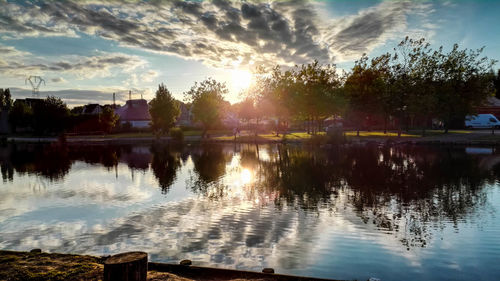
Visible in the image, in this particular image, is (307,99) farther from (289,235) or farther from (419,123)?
(289,235)

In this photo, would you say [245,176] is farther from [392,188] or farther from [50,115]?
[50,115]

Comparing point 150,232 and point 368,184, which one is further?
point 368,184

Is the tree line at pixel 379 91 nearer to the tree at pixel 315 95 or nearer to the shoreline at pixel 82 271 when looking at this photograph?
the tree at pixel 315 95

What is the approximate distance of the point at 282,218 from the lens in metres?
13.0

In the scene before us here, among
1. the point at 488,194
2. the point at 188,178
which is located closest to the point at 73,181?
the point at 188,178

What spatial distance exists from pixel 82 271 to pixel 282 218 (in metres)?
7.86

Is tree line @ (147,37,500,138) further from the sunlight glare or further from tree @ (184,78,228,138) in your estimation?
the sunlight glare

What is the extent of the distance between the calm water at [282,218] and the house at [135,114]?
67.3 meters

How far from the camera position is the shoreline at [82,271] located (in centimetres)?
732

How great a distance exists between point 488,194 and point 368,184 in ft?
20.6

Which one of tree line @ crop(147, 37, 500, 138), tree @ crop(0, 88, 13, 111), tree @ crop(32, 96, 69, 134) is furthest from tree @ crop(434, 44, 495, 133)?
tree @ crop(0, 88, 13, 111)

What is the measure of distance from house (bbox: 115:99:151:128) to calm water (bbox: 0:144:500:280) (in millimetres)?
67280

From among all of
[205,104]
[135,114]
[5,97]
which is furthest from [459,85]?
[5,97]

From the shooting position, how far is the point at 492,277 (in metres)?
7.98
